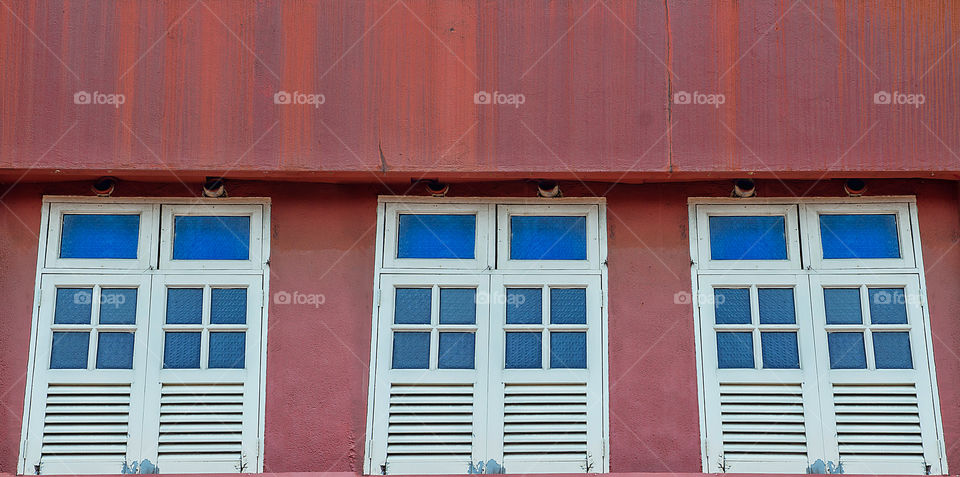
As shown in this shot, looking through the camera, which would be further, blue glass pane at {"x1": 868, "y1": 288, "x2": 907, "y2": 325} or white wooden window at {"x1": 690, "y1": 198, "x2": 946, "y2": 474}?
blue glass pane at {"x1": 868, "y1": 288, "x2": 907, "y2": 325}

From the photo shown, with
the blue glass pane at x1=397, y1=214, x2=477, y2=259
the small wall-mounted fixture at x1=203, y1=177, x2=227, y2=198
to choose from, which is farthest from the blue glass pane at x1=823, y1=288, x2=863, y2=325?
the small wall-mounted fixture at x1=203, y1=177, x2=227, y2=198

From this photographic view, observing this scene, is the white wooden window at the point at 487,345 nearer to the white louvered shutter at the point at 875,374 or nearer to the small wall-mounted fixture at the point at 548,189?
the small wall-mounted fixture at the point at 548,189

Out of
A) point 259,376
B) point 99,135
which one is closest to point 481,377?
point 259,376

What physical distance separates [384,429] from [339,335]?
1.97ft

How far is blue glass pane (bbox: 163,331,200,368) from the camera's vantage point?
21.5 feet

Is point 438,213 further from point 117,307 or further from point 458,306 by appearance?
point 117,307

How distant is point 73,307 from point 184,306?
63 cm

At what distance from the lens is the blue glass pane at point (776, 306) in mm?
6613

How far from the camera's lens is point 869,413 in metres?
6.47

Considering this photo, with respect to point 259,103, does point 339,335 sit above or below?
below

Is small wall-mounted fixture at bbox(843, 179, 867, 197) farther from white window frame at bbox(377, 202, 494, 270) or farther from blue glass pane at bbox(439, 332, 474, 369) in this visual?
blue glass pane at bbox(439, 332, 474, 369)

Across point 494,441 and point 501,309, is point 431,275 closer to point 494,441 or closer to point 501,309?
point 501,309

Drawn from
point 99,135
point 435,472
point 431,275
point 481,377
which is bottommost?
point 435,472
